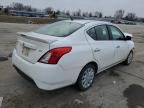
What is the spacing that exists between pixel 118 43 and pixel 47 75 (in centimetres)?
263

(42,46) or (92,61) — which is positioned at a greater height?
(42,46)

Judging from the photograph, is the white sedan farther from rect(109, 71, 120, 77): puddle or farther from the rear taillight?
rect(109, 71, 120, 77): puddle

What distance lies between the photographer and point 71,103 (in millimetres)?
3326

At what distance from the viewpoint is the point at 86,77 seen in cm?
379

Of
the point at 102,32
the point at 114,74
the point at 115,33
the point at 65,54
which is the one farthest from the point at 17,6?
the point at 65,54

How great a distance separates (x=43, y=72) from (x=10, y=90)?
47.7 inches

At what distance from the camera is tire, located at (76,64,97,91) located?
358 centimetres

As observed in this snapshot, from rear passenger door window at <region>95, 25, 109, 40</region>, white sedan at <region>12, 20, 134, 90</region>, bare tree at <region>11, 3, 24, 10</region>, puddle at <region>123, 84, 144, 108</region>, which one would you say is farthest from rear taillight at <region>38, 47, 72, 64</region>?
bare tree at <region>11, 3, 24, 10</region>

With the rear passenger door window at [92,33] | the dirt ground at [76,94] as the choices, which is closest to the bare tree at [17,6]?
the dirt ground at [76,94]

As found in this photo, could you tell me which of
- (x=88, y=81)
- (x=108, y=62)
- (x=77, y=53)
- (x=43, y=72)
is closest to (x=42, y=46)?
(x=43, y=72)

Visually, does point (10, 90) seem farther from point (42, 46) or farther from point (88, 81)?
point (88, 81)

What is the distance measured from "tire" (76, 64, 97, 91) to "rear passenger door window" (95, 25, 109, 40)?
77 centimetres

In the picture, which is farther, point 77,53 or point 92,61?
point 92,61

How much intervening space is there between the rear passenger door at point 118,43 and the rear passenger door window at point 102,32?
254mm
